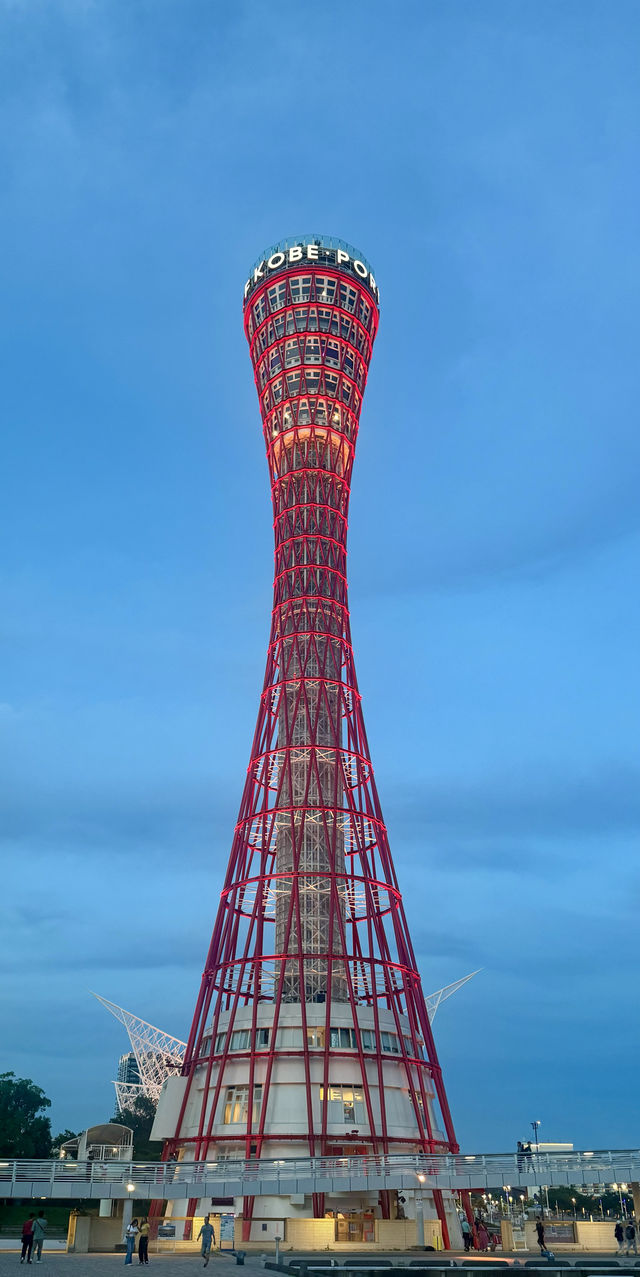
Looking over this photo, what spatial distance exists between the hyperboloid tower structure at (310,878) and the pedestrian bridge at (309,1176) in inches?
167

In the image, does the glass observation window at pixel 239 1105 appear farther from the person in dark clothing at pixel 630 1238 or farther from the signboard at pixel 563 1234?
the person in dark clothing at pixel 630 1238

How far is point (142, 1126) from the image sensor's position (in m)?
130

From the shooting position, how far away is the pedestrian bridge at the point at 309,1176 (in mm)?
40500

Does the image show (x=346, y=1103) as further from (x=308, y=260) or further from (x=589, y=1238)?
(x=308, y=260)

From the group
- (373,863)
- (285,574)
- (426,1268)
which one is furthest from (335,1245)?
(285,574)

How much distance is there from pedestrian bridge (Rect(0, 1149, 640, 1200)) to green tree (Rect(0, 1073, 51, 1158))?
175 feet

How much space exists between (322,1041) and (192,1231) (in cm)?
1066

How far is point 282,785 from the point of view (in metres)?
63.5

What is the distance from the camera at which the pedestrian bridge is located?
40.5 meters

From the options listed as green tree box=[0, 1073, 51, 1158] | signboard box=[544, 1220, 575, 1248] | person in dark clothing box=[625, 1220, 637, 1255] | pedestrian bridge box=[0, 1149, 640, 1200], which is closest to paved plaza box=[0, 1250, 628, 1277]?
pedestrian bridge box=[0, 1149, 640, 1200]

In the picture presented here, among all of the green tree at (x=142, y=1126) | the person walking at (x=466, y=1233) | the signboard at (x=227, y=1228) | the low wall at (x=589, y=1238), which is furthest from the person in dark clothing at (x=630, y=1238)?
the green tree at (x=142, y=1126)

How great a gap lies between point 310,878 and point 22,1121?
52.5 m

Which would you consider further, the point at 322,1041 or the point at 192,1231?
the point at 322,1041

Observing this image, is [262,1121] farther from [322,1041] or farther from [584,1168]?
[584,1168]
